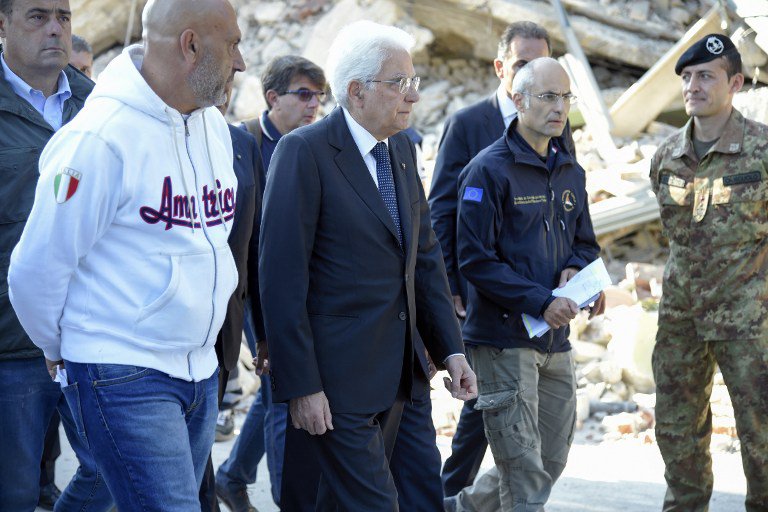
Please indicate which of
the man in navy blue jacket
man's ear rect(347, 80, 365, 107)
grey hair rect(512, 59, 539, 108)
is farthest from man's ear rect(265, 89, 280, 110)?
man's ear rect(347, 80, 365, 107)

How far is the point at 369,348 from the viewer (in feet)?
12.2

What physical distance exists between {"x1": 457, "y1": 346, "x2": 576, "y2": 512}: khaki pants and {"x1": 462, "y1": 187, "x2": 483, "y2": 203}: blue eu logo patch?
2.18 feet

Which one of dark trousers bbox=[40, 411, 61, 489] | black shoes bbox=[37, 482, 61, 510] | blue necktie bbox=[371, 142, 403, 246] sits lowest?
black shoes bbox=[37, 482, 61, 510]

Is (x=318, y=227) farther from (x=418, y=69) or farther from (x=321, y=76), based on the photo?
(x=418, y=69)

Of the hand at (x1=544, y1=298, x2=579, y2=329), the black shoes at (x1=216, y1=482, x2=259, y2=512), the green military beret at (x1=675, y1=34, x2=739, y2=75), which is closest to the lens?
the hand at (x1=544, y1=298, x2=579, y2=329)

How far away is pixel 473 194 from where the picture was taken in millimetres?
4766

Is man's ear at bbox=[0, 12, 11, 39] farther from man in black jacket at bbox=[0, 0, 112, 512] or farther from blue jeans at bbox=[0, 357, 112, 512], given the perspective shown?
blue jeans at bbox=[0, 357, 112, 512]

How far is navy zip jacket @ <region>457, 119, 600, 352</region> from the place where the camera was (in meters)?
4.70

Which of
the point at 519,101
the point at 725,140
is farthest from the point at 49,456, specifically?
the point at 725,140

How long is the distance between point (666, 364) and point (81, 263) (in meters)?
3.14

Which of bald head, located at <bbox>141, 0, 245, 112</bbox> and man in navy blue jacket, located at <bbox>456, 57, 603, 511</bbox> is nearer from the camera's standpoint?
bald head, located at <bbox>141, 0, 245, 112</bbox>

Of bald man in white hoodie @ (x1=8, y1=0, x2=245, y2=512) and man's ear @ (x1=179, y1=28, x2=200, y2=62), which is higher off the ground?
man's ear @ (x1=179, y1=28, x2=200, y2=62)

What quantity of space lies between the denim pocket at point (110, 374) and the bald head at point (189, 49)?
0.77 m

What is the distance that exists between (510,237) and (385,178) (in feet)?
3.48
